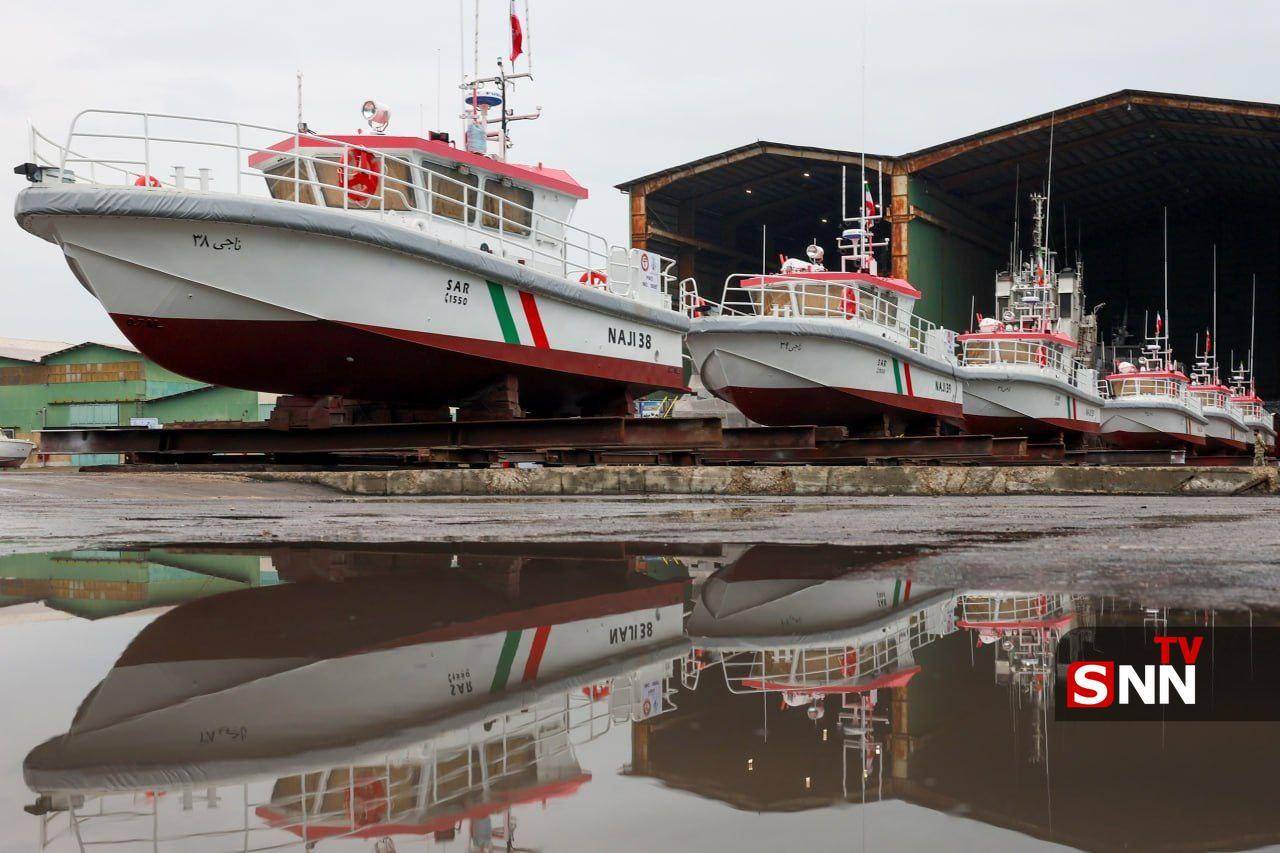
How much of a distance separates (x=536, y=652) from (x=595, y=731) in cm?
61

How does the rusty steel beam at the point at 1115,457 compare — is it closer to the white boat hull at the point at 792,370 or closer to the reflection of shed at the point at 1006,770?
the white boat hull at the point at 792,370

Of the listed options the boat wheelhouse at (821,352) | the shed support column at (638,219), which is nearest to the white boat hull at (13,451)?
the shed support column at (638,219)

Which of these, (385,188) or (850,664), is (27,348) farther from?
(850,664)

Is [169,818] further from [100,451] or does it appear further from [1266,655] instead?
[100,451]

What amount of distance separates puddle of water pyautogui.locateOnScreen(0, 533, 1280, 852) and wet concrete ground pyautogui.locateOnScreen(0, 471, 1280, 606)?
51 centimetres

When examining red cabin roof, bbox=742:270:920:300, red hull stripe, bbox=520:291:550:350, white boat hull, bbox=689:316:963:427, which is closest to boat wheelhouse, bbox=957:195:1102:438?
red cabin roof, bbox=742:270:920:300

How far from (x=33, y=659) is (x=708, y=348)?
1386 centimetres

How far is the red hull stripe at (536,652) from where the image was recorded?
179 centimetres

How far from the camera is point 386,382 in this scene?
10555 millimetres

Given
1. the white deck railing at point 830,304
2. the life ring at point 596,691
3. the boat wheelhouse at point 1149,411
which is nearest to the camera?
the life ring at point 596,691

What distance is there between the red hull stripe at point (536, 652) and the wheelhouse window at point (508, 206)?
32.1 feet

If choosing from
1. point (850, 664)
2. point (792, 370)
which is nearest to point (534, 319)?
point (792, 370)

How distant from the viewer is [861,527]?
16.4 ft

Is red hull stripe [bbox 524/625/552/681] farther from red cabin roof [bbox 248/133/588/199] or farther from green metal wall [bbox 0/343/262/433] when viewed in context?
green metal wall [bbox 0/343/262/433]
